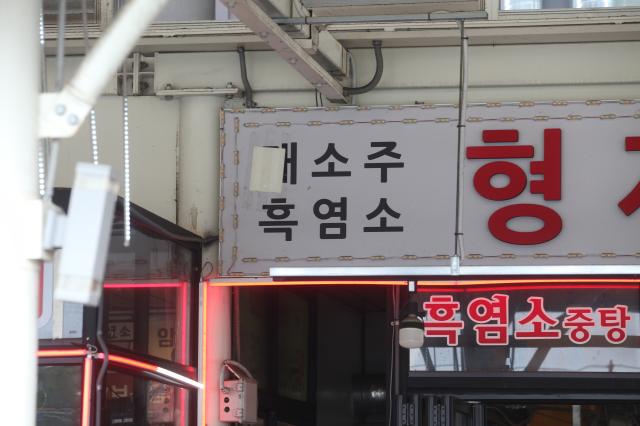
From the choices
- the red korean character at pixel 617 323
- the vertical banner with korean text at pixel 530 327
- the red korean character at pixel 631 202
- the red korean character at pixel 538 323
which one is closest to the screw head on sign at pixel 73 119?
the red korean character at pixel 631 202

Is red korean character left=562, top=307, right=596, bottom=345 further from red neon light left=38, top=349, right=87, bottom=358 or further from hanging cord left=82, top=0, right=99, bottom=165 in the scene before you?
hanging cord left=82, top=0, right=99, bottom=165

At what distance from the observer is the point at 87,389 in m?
7.71

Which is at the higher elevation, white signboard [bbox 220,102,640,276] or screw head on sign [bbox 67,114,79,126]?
white signboard [bbox 220,102,640,276]

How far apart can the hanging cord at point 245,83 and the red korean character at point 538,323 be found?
9.84ft

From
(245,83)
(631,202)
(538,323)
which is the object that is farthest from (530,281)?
(245,83)

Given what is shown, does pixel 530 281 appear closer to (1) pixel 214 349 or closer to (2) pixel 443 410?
(2) pixel 443 410

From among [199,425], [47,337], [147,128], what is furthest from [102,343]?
[147,128]

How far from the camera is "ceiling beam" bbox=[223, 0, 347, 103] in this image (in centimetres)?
752

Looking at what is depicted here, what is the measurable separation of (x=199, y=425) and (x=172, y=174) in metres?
2.05

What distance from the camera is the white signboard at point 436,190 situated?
31.7 ft

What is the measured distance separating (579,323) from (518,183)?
1704mm

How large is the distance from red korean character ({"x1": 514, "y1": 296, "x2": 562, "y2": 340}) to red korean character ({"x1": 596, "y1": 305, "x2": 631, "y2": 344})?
416 mm

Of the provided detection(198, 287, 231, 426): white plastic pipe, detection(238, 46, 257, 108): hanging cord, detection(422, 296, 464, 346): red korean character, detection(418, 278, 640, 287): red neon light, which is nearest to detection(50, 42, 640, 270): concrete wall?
detection(238, 46, 257, 108): hanging cord

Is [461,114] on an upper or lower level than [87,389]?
upper
